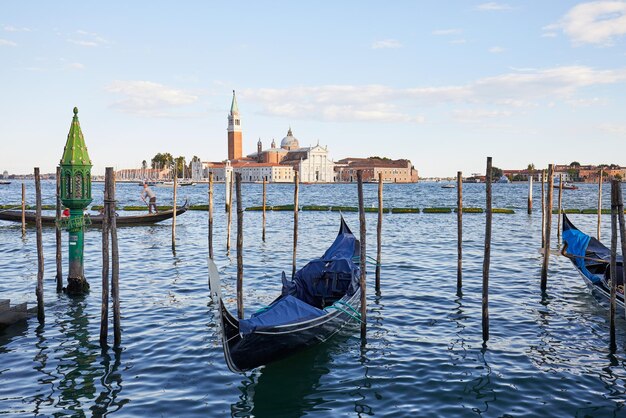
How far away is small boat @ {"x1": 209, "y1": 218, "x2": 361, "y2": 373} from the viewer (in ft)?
22.5

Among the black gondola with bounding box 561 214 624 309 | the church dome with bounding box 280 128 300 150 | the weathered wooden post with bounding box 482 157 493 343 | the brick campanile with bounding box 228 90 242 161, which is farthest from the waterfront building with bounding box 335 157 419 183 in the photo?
the weathered wooden post with bounding box 482 157 493 343

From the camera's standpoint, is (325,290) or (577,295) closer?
(325,290)

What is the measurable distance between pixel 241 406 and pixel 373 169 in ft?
465

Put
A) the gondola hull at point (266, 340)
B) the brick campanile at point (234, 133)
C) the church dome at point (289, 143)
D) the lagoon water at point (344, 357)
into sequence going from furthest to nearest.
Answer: the church dome at point (289, 143)
the brick campanile at point (234, 133)
the gondola hull at point (266, 340)
the lagoon water at point (344, 357)

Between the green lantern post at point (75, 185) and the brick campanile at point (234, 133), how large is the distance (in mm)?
133196

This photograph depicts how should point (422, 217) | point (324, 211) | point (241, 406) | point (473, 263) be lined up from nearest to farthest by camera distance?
point (241, 406) → point (473, 263) → point (422, 217) → point (324, 211)

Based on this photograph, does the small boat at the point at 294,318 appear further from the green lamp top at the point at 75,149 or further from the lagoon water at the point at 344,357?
the green lamp top at the point at 75,149

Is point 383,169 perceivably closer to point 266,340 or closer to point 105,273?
point 105,273

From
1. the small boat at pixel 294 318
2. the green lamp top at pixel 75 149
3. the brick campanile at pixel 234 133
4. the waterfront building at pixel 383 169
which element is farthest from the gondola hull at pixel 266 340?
the waterfront building at pixel 383 169

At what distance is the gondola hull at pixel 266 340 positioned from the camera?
680 centimetres

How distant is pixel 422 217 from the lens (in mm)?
34500

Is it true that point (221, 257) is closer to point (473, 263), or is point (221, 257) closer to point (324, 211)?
point (473, 263)

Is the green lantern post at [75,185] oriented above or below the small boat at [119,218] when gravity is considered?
above

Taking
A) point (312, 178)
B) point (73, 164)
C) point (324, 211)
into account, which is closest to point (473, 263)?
point (73, 164)
